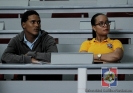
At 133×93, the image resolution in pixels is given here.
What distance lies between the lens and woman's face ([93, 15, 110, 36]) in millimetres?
2117

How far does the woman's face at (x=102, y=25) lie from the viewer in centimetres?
212

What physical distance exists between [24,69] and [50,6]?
1541mm

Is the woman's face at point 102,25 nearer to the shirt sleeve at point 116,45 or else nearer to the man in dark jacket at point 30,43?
the shirt sleeve at point 116,45

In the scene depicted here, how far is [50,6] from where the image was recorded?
2998mm

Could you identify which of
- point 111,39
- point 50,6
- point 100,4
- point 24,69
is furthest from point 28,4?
point 24,69

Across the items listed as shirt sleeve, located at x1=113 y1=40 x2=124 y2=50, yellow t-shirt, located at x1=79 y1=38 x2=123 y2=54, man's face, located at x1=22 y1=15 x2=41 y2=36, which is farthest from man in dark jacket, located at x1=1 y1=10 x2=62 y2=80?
shirt sleeve, located at x1=113 y1=40 x2=124 y2=50

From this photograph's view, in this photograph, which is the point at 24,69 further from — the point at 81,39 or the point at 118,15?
the point at 118,15

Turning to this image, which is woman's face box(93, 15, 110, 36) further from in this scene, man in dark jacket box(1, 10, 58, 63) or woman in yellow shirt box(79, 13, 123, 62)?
man in dark jacket box(1, 10, 58, 63)

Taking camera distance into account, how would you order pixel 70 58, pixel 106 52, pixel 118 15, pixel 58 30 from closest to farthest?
1. pixel 70 58
2. pixel 106 52
3. pixel 58 30
4. pixel 118 15

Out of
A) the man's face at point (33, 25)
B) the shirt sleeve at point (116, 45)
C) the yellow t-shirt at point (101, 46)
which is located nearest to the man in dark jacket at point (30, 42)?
the man's face at point (33, 25)

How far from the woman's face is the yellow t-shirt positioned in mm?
58

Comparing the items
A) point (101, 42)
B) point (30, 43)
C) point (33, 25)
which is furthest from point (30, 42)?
point (101, 42)

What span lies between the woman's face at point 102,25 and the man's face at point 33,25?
1.26 feet

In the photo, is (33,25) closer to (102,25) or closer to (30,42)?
(30,42)
